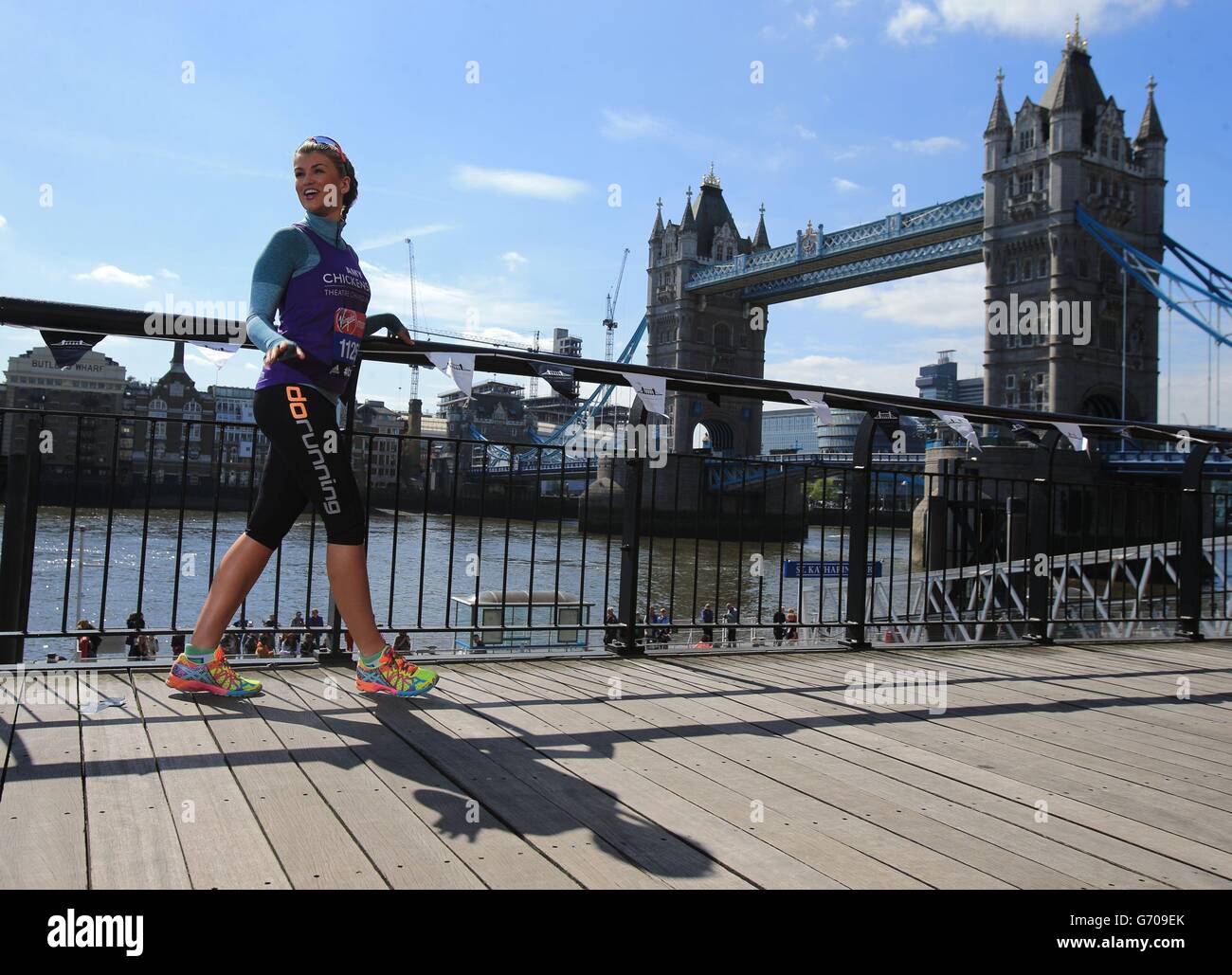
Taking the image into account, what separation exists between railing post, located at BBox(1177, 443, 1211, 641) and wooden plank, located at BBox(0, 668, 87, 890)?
6.86m

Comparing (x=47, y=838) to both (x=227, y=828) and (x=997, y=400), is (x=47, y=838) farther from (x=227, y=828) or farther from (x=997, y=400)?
(x=997, y=400)

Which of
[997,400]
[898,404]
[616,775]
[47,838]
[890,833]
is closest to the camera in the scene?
[47,838]

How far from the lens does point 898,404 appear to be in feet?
17.5

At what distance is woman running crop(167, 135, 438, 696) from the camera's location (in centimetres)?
328

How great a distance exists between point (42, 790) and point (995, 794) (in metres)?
2.56

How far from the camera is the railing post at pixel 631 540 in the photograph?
4.65 meters

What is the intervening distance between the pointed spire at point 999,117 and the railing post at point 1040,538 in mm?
55074

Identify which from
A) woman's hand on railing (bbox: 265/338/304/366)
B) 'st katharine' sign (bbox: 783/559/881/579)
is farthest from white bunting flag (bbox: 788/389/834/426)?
woman's hand on railing (bbox: 265/338/304/366)

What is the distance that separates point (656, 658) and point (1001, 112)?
192ft

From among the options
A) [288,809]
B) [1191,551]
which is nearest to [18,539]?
[288,809]

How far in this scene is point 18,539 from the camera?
344 cm

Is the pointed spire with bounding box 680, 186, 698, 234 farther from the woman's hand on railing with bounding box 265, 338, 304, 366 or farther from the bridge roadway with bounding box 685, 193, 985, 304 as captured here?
the woman's hand on railing with bounding box 265, 338, 304, 366

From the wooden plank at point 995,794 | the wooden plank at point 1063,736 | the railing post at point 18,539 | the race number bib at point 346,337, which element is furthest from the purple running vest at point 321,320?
the wooden plank at point 1063,736
